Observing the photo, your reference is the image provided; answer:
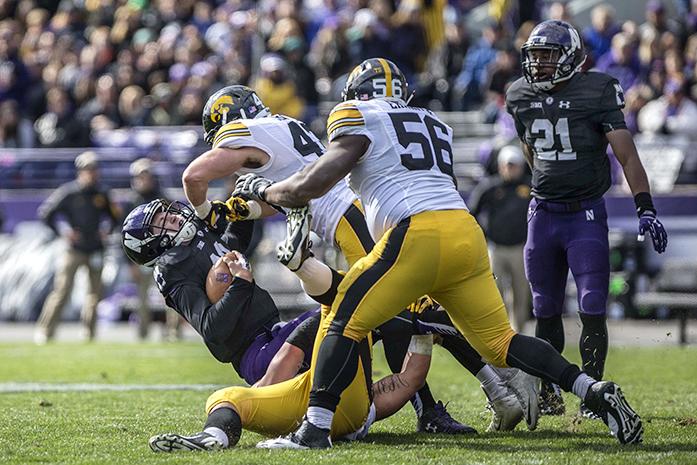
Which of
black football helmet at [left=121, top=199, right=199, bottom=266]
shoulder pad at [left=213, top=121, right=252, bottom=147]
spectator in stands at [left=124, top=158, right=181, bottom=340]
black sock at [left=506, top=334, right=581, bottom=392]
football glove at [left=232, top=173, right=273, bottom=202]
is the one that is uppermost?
shoulder pad at [left=213, top=121, right=252, bottom=147]

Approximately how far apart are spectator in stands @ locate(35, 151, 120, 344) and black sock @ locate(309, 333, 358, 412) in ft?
29.9

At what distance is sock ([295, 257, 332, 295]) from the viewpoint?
5926 millimetres

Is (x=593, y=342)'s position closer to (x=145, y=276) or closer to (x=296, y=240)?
(x=296, y=240)

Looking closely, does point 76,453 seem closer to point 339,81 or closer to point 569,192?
point 569,192

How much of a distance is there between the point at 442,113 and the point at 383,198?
1091cm

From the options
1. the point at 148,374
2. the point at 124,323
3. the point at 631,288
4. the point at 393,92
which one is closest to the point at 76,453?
the point at 393,92

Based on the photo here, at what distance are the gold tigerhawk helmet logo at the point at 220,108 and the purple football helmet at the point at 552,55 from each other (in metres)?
1.65

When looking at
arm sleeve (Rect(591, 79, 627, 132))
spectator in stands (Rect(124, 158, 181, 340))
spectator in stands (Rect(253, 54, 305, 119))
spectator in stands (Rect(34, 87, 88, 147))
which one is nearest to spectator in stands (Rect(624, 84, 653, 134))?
spectator in stands (Rect(253, 54, 305, 119))

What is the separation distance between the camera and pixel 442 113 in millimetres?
16594

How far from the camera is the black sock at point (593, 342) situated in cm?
708

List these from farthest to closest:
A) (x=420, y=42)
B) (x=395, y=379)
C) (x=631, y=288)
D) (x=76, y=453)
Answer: (x=420, y=42) → (x=631, y=288) → (x=395, y=379) → (x=76, y=453)

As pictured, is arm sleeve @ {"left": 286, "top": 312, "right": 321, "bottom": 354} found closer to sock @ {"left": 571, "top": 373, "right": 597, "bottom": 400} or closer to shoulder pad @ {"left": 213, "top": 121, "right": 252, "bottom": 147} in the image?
shoulder pad @ {"left": 213, "top": 121, "right": 252, "bottom": 147}

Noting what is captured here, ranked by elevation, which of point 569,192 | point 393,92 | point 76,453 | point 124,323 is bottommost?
point 124,323

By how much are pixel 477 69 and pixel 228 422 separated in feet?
37.7
